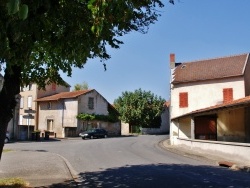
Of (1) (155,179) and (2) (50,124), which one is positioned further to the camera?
(2) (50,124)

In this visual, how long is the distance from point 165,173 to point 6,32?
9.93m

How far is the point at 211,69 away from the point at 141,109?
23415 millimetres

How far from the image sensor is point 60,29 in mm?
7746

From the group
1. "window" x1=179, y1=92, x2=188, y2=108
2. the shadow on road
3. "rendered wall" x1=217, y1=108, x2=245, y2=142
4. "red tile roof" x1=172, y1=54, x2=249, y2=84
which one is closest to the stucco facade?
"red tile roof" x1=172, y1=54, x2=249, y2=84

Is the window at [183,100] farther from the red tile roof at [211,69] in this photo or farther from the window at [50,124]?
the window at [50,124]

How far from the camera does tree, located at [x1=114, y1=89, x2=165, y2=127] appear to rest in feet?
204

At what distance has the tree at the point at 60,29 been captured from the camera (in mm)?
5328

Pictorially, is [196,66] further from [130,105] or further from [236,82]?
[130,105]

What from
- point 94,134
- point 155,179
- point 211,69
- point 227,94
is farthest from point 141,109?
point 155,179

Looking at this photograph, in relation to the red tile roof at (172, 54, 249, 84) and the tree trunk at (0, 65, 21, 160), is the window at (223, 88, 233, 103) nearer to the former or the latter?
the red tile roof at (172, 54, 249, 84)

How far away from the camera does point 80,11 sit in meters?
7.55

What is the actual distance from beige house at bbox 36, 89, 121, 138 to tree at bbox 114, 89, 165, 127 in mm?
3835

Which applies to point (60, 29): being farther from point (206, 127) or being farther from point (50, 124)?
point (50, 124)

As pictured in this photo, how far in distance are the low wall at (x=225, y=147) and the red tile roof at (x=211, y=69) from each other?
1066 cm
